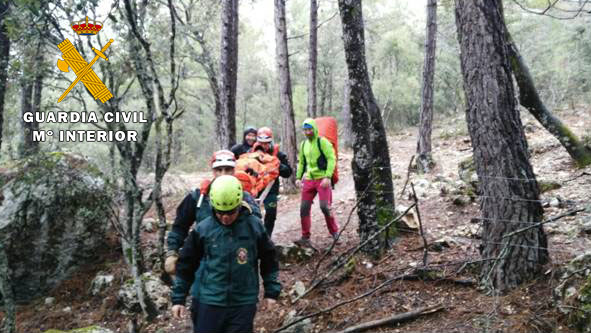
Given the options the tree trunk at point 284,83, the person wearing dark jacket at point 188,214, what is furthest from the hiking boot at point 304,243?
the tree trunk at point 284,83

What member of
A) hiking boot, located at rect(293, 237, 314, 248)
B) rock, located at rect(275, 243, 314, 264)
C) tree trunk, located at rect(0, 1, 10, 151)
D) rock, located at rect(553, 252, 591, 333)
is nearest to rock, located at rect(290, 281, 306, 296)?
rock, located at rect(275, 243, 314, 264)

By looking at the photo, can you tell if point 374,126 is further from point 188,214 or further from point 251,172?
point 188,214

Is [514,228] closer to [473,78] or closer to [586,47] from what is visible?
[473,78]

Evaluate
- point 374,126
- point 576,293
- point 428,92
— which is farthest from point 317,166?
point 428,92

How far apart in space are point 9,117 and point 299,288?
1247cm

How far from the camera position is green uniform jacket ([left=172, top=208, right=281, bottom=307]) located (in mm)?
3330

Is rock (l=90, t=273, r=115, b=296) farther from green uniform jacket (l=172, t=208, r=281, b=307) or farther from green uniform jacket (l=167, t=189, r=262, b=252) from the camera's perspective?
green uniform jacket (l=172, t=208, r=281, b=307)

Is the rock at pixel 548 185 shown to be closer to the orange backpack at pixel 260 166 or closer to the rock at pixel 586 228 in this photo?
the rock at pixel 586 228

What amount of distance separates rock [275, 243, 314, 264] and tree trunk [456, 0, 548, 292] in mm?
2782

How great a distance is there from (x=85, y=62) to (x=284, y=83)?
6.26 meters

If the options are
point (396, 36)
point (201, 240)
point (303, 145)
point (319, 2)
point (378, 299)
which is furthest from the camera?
point (396, 36)

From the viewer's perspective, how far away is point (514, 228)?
170 inches

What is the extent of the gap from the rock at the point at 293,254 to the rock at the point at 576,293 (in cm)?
346

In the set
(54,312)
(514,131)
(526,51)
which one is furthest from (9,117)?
(526,51)
